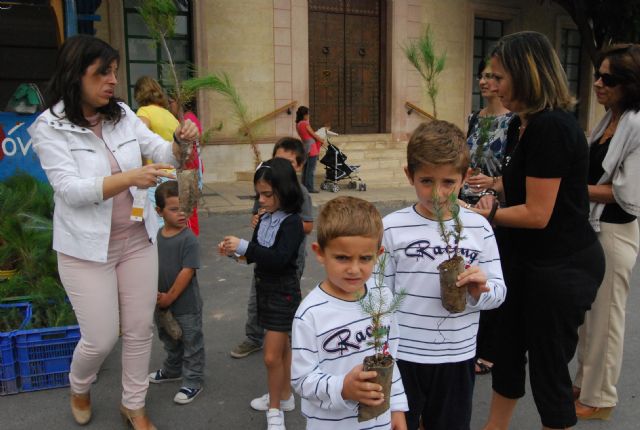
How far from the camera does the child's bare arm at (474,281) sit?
1.95 m

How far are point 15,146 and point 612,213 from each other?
20.1 feet

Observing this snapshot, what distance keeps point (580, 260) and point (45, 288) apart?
3187 millimetres

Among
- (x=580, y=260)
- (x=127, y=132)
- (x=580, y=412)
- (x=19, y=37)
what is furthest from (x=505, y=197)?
(x=19, y=37)

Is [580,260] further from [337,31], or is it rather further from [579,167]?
[337,31]

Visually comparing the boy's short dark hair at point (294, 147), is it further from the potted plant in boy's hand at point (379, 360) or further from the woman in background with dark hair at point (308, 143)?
the woman in background with dark hair at point (308, 143)

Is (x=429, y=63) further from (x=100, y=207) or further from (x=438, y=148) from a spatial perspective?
(x=100, y=207)

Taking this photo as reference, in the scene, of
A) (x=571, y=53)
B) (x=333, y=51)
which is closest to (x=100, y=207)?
(x=333, y=51)

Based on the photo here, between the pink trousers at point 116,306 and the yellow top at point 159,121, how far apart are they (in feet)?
6.83

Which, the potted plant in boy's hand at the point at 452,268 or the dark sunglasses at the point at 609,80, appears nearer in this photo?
the potted plant in boy's hand at the point at 452,268

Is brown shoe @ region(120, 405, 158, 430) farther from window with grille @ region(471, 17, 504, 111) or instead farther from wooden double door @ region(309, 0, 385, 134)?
window with grille @ region(471, 17, 504, 111)

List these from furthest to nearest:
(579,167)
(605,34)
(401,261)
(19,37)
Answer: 1. (605,34)
2. (19,37)
3. (579,167)
4. (401,261)

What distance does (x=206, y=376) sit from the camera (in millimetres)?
3732

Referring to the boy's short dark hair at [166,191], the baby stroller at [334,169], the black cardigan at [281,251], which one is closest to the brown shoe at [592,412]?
the black cardigan at [281,251]

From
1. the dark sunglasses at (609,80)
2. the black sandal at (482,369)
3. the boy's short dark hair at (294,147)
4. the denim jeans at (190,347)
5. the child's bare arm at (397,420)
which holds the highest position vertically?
the dark sunglasses at (609,80)
